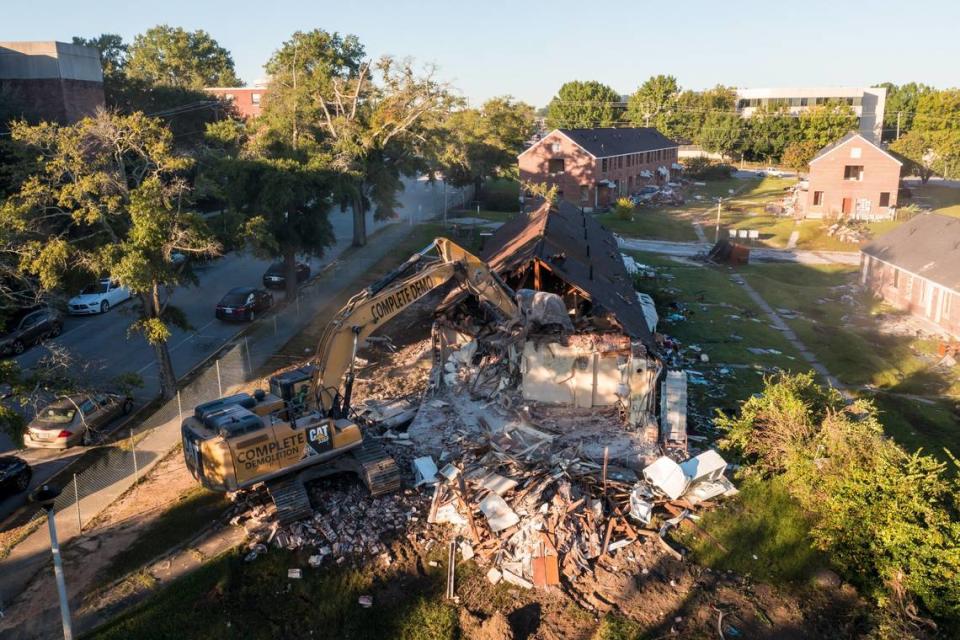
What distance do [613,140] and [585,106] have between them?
112 ft

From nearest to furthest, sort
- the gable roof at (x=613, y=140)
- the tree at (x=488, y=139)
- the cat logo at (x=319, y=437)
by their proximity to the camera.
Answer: the cat logo at (x=319, y=437), the tree at (x=488, y=139), the gable roof at (x=613, y=140)

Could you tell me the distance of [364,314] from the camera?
16.4 meters

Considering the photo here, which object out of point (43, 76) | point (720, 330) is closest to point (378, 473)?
point (720, 330)

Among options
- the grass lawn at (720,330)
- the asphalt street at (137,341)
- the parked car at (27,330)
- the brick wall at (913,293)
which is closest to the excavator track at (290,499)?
the asphalt street at (137,341)

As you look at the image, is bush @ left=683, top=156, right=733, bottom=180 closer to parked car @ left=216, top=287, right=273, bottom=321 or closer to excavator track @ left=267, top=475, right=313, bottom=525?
parked car @ left=216, top=287, right=273, bottom=321

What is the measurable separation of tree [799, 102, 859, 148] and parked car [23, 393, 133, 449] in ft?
276

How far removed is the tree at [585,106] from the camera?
100 m

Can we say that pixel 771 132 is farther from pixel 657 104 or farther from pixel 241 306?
pixel 241 306

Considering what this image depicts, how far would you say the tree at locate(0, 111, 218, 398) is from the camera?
61.7 ft

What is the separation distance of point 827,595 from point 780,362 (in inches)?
567

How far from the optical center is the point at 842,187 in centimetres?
5747

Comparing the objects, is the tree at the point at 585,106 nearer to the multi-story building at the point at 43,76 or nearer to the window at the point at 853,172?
the window at the point at 853,172

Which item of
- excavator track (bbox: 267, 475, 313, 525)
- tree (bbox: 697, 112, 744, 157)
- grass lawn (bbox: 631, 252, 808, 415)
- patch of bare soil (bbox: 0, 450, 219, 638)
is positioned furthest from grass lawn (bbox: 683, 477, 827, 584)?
tree (bbox: 697, 112, 744, 157)

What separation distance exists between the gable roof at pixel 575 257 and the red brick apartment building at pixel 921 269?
13.8 metres
